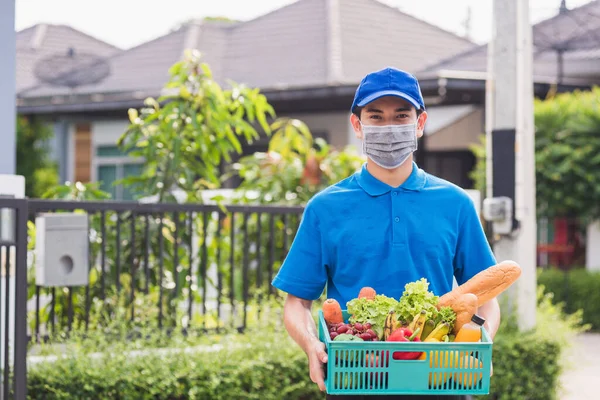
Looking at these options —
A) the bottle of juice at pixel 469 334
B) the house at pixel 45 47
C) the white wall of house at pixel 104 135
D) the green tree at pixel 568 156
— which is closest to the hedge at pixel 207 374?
the bottle of juice at pixel 469 334

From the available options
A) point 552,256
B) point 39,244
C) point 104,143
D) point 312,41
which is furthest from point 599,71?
point 39,244

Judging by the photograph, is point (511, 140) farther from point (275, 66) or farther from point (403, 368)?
point (275, 66)

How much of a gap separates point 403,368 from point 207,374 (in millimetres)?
3395

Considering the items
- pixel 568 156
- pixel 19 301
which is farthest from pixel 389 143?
pixel 568 156

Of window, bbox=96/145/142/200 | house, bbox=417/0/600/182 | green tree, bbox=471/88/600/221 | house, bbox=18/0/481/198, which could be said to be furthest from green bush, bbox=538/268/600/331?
window, bbox=96/145/142/200

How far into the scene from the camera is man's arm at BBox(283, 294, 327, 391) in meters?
3.08

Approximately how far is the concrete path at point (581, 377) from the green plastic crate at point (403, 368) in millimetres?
5023

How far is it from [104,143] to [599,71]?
34.6ft

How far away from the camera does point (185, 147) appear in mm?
7723

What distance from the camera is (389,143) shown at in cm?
335

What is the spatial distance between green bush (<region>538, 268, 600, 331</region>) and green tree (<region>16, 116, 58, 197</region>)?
11.6 m

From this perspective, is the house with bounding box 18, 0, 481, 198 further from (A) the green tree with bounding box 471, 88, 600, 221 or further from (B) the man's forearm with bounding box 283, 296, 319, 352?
(B) the man's forearm with bounding box 283, 296, 319, 352

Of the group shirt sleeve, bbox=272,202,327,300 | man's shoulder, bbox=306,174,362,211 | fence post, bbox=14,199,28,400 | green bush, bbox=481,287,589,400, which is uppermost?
man's shoulder, bbox=306,174,362,211

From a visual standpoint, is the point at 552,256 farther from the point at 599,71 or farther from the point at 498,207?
the point at 498,207
